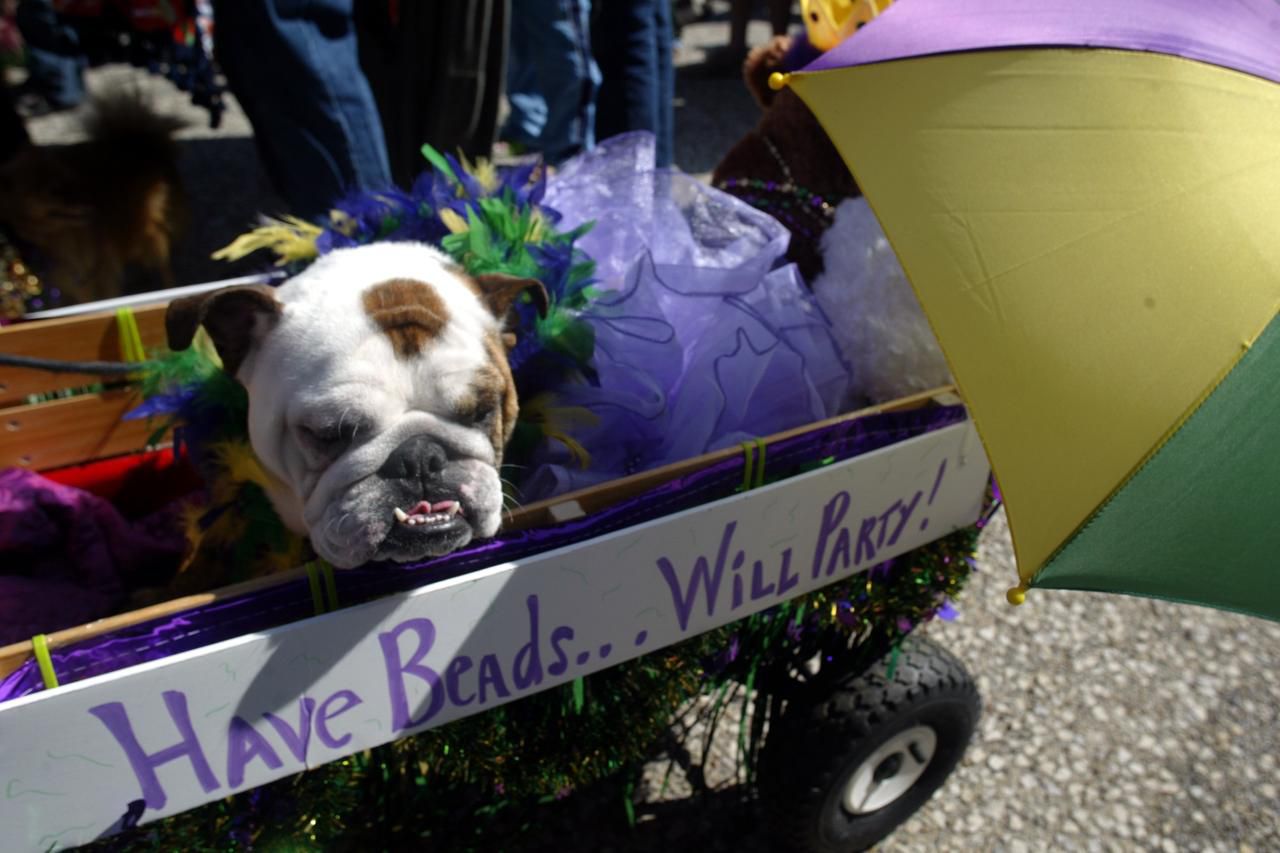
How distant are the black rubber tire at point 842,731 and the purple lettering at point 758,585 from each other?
0.33 metres

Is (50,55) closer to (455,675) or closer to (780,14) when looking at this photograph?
(780,14)

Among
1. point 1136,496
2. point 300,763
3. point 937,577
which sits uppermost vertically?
point 1136,496

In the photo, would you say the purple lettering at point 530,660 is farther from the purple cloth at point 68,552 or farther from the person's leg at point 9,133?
the person's leg at point 9,133

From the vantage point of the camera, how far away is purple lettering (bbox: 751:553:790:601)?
1.34m

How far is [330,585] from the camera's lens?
1085 mm

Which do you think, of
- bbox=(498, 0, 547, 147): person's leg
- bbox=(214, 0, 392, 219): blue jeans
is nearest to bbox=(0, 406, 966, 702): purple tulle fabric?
bbox=(214, 0, 392, 219): blue jeans

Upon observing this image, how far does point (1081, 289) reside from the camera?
3.25 feet

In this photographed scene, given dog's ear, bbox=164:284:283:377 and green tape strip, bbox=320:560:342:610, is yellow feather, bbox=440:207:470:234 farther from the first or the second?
green tape strip, bbox=320:560:342:610

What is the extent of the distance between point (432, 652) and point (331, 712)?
129mm

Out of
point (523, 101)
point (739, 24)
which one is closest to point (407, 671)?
point (523, 101)

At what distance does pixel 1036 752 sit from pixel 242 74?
2.42 metres

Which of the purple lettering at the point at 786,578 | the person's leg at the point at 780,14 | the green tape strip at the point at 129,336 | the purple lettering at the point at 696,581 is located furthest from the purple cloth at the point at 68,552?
the person's leg at the point at 780,14

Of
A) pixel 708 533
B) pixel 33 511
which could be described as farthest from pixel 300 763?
pixel 33 511

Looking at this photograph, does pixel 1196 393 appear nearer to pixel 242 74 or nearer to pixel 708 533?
pixel 708 533
